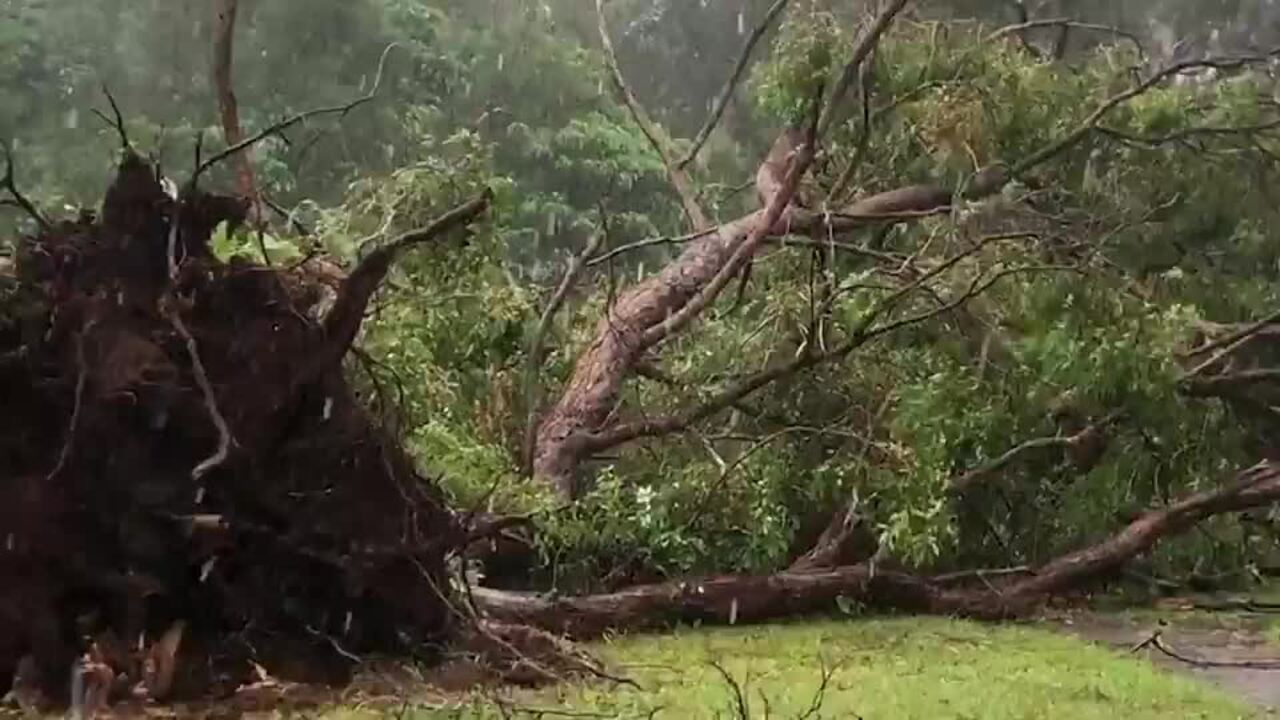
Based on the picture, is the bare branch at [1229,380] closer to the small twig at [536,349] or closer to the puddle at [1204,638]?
the puddle at [1204,638]

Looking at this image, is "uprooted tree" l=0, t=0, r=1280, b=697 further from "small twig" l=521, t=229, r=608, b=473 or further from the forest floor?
the forest floor

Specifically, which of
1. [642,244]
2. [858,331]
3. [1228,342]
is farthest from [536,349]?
[1228,342]

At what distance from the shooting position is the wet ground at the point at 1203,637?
4879mm

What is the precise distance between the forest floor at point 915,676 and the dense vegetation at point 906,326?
0.57 m

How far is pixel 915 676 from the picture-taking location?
15.4ft

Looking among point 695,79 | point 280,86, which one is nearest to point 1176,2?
point 695,79

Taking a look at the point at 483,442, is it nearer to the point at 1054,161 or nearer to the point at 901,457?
the point at 901,457

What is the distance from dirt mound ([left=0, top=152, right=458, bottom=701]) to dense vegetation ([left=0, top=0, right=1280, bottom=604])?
461 mm

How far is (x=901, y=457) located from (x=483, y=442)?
1.58 meters

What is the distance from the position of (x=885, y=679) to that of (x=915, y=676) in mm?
147

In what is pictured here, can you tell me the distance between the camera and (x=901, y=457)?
6.51m

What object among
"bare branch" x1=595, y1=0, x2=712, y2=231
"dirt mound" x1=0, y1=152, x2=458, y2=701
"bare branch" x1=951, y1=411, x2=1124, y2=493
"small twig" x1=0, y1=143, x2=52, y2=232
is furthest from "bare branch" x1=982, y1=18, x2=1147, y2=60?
"small twig" x1=0, y1=143, x2=52, y2=232

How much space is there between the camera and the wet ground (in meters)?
4.88

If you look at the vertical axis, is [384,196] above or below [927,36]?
below
